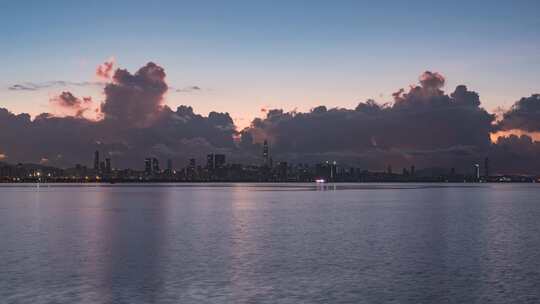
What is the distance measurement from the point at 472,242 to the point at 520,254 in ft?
26.1

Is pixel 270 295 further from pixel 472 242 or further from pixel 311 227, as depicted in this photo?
pixel 311 227

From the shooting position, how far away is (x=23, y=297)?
28656mm

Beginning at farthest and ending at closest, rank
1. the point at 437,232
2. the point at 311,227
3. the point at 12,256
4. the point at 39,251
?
the point at 311,227 → the point at 437,232 → the point at 39,251 → the point at 12,256

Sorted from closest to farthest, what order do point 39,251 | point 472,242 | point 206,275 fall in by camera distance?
1. point 206,275
2. point 39,251
3. point 472,242

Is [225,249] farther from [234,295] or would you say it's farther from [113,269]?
[234,295]

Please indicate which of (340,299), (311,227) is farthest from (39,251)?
(311,227)

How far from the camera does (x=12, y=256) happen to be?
142 feet

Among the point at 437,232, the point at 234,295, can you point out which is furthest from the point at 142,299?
the point at 437,232

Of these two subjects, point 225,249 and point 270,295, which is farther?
point 225,249

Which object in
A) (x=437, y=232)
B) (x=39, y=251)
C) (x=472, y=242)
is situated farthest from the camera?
(x=437, y=232)

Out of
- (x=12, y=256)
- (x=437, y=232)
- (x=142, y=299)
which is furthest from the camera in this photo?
(x=437, y=232)

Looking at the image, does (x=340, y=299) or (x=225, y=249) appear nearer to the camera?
(x=340, y=299)

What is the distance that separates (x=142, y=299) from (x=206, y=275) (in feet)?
23.7

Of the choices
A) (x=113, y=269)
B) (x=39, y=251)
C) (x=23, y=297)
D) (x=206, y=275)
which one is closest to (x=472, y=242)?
(x=206, y=275)
